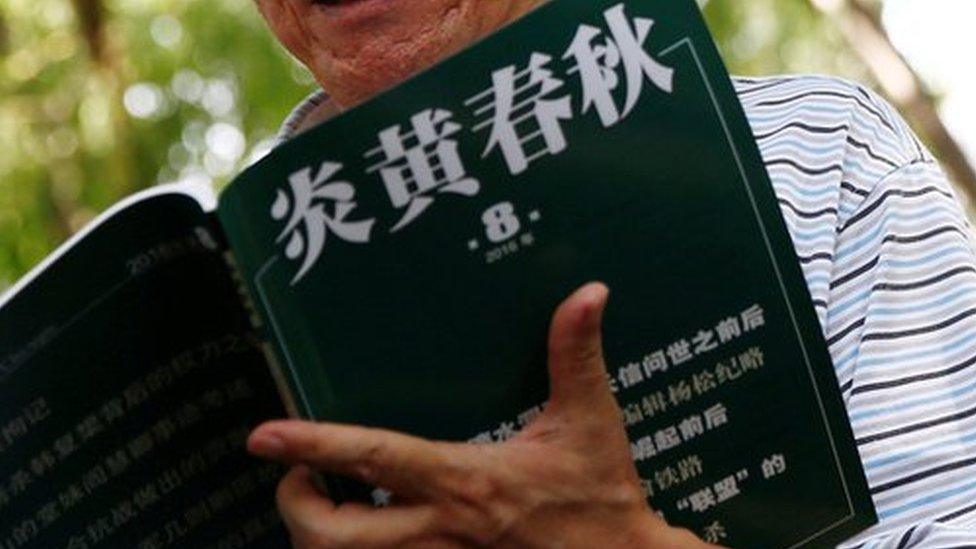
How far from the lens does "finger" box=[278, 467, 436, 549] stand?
1.67 m

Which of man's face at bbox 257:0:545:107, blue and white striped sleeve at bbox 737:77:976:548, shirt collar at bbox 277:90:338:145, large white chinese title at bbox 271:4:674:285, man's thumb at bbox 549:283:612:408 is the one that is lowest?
blue and white striped sleeve at bbox 737:77:976:548

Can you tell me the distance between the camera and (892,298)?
206 cm

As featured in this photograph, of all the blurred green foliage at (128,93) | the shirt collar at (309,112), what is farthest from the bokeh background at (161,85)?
the shirt collar at (309,112)

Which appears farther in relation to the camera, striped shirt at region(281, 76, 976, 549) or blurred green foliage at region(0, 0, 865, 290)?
blurred green foliage at region(0, 0, 865, 290)

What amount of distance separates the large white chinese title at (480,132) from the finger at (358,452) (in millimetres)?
122

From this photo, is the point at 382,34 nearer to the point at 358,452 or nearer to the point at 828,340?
the point at 828,340

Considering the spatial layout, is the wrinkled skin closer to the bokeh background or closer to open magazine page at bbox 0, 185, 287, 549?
open magazine page at bbox 0, 185, 287, 549

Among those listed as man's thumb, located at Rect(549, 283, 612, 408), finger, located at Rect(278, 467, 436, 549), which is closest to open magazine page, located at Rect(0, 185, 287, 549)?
finger, located at Rect(278, 467, 436, 549)

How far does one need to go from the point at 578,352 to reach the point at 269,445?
0.24m

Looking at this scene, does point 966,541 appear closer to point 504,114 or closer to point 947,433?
point 947,433

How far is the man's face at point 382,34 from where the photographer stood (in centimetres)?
232

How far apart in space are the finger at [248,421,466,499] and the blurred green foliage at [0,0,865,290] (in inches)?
208

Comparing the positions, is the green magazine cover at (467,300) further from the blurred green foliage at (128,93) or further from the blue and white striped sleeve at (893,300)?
the blurred green foliage at (128,93)

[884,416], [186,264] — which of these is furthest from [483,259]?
[884,416]
